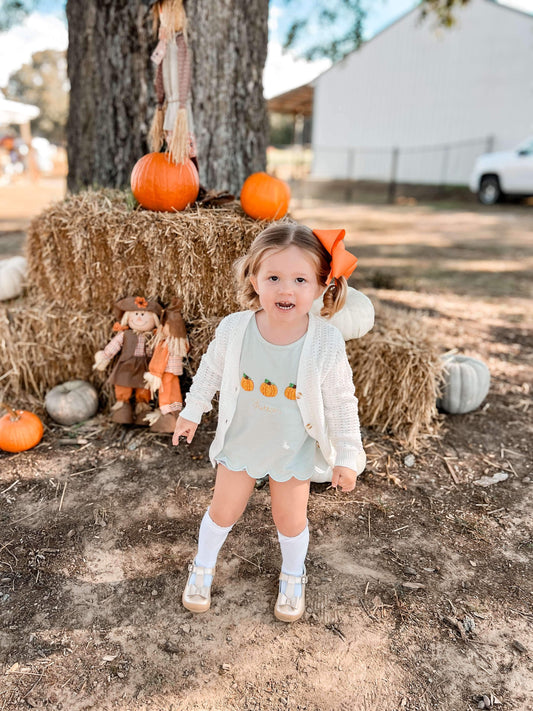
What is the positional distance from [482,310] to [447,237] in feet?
19.2

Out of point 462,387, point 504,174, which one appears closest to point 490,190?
point 504,174

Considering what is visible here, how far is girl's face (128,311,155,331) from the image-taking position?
364 centimetres

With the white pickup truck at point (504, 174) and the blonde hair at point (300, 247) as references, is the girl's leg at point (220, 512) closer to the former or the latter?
the blonde hair at point (300, 247)

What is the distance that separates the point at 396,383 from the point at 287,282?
1934 millimetres

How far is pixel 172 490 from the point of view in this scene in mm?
3164

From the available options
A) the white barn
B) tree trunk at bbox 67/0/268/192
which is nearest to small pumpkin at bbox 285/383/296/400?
tree trunk at bbox 67/0/268/192

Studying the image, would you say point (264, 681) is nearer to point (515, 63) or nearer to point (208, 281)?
point (208, 281)

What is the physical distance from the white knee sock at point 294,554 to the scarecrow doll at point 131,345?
5.29ft

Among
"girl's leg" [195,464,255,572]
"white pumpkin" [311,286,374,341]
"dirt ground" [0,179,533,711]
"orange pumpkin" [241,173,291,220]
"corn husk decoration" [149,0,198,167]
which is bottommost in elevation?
"dirt ground" [0,179,533,711]

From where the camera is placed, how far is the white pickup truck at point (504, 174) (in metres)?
15.7

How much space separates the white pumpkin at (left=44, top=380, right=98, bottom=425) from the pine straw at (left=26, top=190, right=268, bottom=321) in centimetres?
61

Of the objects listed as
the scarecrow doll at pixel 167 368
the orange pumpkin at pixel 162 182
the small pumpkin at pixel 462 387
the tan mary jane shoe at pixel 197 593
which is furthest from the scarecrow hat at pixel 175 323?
the small pumpkin at pixel 462 387

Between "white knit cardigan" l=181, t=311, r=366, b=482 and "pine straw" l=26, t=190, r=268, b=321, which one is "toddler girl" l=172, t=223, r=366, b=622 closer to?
"white knit cardigan" l=181, t=311, r=366, b=482

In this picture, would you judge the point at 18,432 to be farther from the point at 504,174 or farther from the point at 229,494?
the point at 504,174
